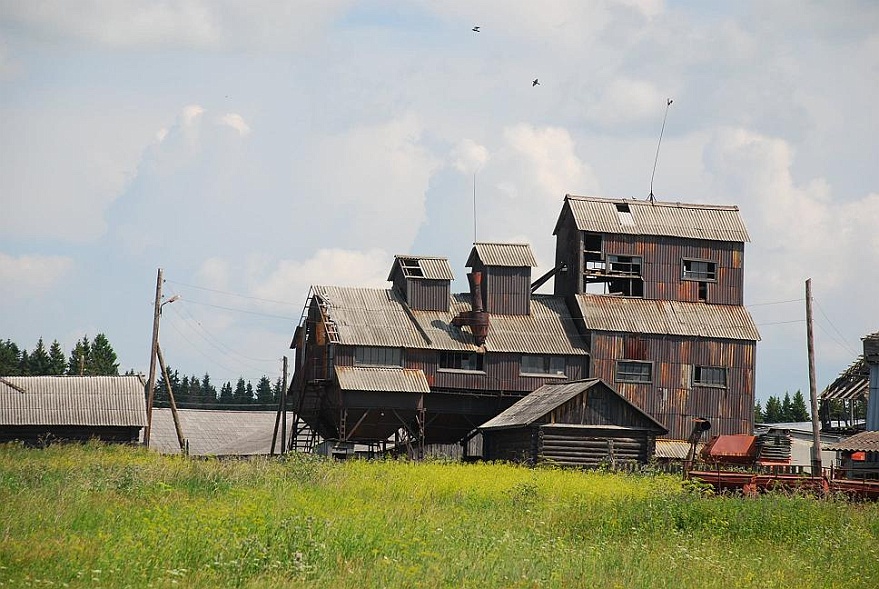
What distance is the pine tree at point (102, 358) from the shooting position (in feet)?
424

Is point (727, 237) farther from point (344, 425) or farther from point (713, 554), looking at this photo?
point (713, 554)

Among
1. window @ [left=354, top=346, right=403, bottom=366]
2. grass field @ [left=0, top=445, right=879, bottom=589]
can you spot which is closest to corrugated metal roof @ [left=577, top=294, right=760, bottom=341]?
window @ [left=354, top=346, right=403, bottom=366]

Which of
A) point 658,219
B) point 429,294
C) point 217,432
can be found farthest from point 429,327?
point 217,432

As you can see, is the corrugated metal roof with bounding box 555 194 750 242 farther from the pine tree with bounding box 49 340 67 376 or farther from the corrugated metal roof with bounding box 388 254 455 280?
the pine tree with bounding box 49 340 67 376

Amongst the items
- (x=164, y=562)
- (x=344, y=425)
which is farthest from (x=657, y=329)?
(x=164, y=562)

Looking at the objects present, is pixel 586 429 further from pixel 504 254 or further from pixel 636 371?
pixel 504 254

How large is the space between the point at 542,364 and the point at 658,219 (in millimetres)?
9358

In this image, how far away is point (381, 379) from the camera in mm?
53406

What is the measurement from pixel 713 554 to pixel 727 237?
3819 centimetres

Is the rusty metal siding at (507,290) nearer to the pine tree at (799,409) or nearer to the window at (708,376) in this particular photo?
the window at (708,376)

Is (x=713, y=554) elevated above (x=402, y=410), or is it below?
below

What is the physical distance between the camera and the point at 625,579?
762 inches

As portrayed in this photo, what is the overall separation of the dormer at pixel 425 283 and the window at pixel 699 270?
1125 cm

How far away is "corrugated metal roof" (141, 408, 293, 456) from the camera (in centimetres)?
6806
